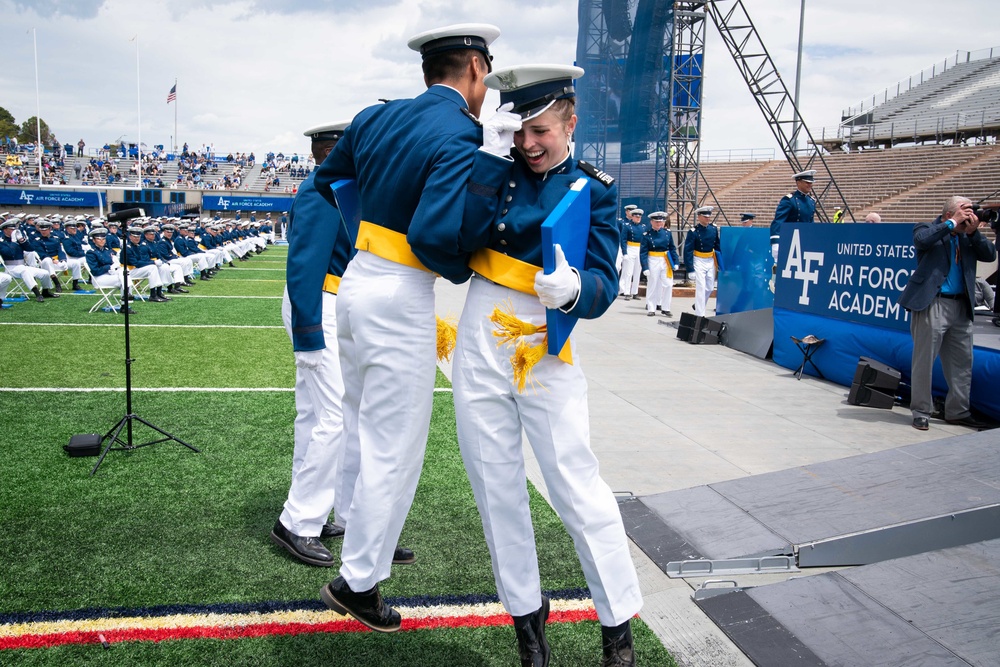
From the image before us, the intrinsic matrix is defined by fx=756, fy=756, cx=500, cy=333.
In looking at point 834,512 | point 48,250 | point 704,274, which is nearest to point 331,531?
point 834,512

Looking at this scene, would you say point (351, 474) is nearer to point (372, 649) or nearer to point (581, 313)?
point (372, 649)

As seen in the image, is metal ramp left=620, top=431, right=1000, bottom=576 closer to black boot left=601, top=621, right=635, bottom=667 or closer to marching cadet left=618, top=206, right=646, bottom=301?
black boot left=601, top=621, right=635, bottom=667

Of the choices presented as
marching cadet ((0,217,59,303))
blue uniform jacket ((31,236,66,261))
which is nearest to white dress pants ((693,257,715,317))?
marching cadet ((0,217,59,303))

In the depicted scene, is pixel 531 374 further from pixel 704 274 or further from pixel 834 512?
pixel 704 274

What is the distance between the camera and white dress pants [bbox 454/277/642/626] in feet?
8.41

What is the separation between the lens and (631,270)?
17969 millimetres

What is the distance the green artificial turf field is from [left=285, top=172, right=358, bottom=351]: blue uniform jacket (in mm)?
1143

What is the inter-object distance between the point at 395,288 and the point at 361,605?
1.18 m

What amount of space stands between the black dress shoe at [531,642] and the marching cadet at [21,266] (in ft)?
51.5

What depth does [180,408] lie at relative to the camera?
21.8ft

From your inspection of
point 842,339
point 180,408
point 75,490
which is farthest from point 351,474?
point 842,339

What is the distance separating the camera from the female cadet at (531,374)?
251 cm

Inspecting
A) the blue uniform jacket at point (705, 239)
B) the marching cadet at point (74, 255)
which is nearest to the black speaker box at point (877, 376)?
the blue uniform jacket at point (705, 239)

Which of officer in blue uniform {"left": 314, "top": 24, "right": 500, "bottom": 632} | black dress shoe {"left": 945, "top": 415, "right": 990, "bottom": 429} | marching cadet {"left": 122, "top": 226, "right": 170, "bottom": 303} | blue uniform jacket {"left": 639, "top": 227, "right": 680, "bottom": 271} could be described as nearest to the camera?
officer in blue uniform {"left": 314, "top": 24, "right": 500, "bottom": 632}
